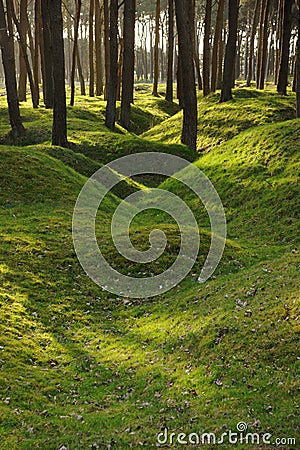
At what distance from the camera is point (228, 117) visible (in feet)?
78.8

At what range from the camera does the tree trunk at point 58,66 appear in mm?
18744

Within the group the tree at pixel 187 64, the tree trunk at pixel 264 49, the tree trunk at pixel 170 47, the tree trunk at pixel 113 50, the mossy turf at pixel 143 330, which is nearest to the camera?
the mossy turf at pixel 143 330

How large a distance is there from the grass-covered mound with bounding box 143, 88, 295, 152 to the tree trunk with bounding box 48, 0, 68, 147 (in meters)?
6.18

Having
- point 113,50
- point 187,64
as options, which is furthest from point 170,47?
point 187,64

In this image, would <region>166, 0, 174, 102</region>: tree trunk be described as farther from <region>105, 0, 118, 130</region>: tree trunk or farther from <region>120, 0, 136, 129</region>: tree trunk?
<region>105, 0, 118, 130</region>: tree trunk

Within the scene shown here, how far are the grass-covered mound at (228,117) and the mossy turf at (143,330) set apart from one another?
6.04m

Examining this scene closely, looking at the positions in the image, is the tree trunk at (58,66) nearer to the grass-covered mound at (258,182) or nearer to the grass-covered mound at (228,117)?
the grass-covered mound at (258,182)

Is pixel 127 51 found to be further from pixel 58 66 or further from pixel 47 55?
pixel 58 66

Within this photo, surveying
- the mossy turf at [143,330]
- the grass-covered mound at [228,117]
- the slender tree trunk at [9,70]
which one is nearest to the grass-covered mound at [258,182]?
the mossy turf at [143,330]

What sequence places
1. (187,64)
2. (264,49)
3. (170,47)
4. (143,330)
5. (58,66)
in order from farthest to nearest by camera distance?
(170,47) → (264,49) → (187,64) → (58,66) → (143,330)

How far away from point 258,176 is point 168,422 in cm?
1212

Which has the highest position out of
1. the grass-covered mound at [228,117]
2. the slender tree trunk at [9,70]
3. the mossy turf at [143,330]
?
the slender tree trunk at [9,70]

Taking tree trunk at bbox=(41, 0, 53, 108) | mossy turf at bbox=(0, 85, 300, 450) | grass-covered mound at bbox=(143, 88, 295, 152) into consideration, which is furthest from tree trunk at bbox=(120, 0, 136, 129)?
mossy turf at bbox=(0, 85, 300, 450)

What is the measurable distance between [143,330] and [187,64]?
15.6 meters
